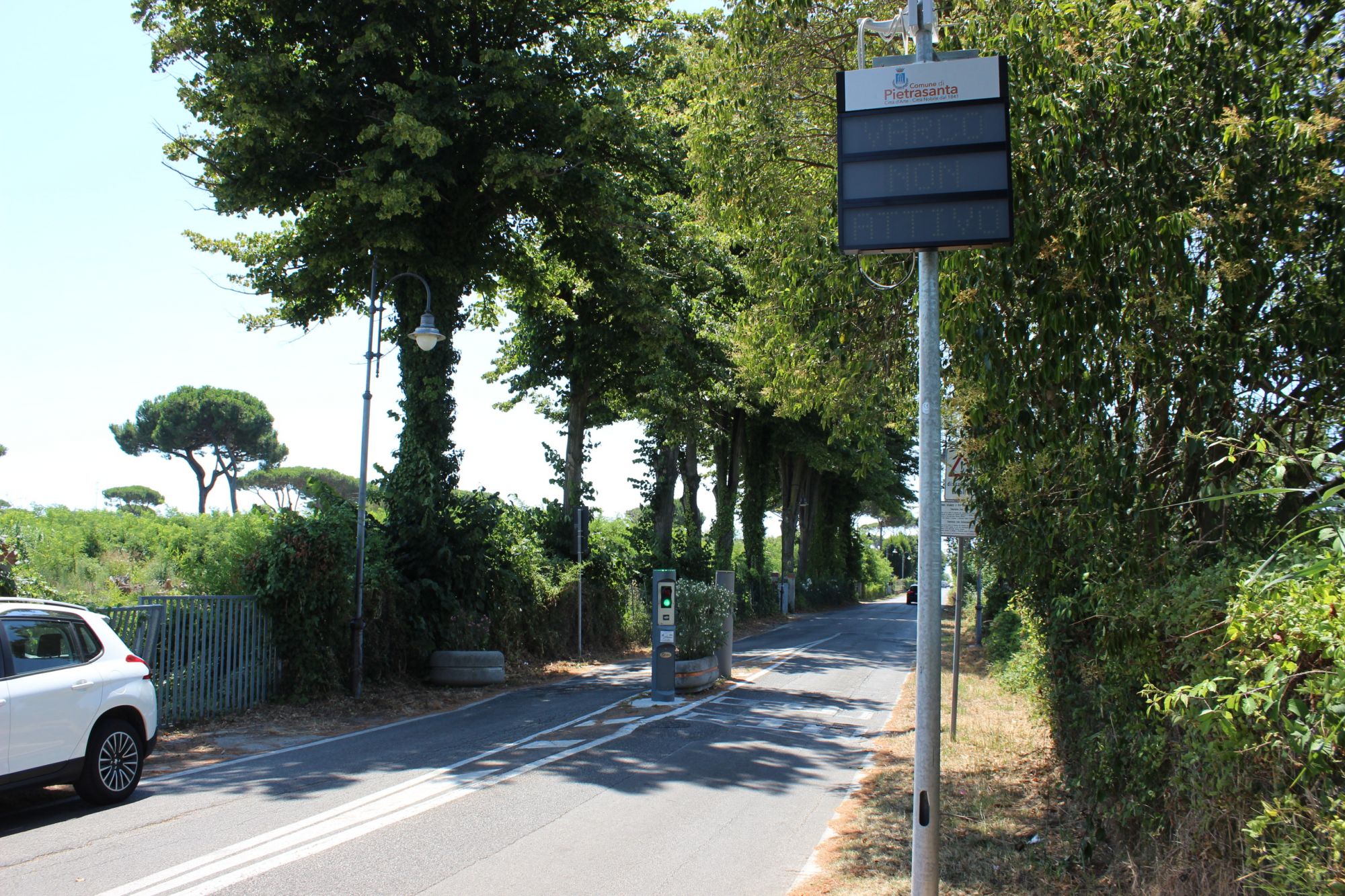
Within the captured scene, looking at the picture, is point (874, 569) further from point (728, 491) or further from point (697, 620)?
point (697, 620)

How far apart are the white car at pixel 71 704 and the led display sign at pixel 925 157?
702 centimetres

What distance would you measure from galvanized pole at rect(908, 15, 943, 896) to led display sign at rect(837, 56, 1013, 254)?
0.73 metres

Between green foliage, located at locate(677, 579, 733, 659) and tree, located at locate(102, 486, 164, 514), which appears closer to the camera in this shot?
green foliage, located at locate(677, 579, 733, 659)

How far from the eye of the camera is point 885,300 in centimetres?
964

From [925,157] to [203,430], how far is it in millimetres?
62799

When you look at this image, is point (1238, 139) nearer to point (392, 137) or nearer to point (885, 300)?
point (885, 300)

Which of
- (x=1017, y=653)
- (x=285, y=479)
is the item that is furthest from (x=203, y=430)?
(x=1017, y=653)

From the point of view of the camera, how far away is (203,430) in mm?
59750

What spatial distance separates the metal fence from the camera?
11.3 meters

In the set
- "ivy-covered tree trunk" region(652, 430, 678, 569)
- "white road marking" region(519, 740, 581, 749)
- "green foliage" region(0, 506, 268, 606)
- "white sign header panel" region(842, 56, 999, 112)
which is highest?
"white sign header panel" region(842, 56, 999, 112)

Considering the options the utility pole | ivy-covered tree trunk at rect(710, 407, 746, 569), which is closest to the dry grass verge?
the utility pole

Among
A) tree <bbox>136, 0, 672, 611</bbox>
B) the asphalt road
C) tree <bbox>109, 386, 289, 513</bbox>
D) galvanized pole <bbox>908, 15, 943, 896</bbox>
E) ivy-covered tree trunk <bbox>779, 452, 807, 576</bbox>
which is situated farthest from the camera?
tree <bbox>109, 386, 289, 513</bbox>

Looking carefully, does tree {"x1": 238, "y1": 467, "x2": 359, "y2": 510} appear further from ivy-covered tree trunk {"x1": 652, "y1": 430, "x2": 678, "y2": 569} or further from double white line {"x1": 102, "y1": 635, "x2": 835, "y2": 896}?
double white line {"x1": 102, "y1": 635, "x2": 835, "y2": 896}

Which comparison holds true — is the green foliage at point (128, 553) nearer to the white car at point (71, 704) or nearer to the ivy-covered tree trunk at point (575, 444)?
the white car at point (71, 704)
